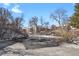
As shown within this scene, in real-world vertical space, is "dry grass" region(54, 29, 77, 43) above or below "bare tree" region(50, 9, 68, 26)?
below

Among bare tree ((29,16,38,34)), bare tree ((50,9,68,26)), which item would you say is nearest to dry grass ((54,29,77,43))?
bare tree ((50,9,68,26))

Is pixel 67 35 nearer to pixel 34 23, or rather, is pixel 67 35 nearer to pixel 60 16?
pixel 60 16

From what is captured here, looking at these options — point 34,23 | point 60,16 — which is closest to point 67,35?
point 60,16

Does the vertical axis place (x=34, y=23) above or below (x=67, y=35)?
above

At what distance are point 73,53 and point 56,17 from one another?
455mm

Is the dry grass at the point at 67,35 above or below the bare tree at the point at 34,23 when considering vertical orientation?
below

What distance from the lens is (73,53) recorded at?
3.34 m

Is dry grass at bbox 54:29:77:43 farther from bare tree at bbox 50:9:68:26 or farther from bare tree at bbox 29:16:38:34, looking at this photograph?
bare tree at bbox 29:16:38:34

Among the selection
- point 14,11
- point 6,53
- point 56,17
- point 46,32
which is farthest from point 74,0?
point 6,53

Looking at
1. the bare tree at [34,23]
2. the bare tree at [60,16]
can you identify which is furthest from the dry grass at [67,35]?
the bare tree at [34,23]

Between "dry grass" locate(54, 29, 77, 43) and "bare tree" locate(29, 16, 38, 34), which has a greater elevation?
"bare tree" locate(29, 16, 38, 34)

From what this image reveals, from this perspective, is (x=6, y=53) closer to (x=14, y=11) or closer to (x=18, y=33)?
(x=18, y=33)

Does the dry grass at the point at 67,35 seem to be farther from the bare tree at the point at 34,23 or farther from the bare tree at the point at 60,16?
the bare tree at the point at 34,23

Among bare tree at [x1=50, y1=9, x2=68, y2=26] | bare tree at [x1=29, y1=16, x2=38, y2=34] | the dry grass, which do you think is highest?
bare tree at [x1=50, y1=9, x2=68, y2=26]
